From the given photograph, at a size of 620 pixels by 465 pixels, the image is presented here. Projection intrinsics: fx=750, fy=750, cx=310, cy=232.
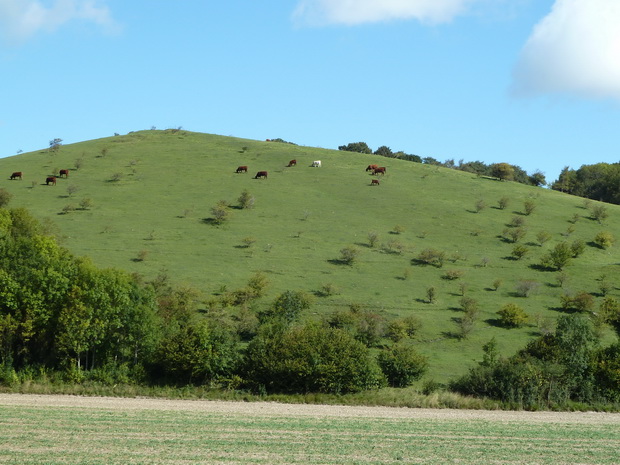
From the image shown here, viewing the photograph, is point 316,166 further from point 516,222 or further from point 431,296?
point 431,296

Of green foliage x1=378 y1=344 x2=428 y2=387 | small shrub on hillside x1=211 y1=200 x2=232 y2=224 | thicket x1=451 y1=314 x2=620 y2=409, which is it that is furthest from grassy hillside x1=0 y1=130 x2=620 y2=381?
thicket x1=451 y1=314 x2=620 y2=409

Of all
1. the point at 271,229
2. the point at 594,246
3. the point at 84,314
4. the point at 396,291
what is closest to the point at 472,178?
the point at 594,246

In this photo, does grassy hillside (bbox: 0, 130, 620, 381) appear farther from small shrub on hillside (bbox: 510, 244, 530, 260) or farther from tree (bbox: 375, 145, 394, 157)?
tree (bbox: 375, 145, 394, 157)

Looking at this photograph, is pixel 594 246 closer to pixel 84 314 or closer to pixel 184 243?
pixel 184 243

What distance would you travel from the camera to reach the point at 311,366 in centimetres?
4938

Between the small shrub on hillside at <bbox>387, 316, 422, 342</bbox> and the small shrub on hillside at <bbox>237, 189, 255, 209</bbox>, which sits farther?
the small shrub on hillside at <bbox>237, 189, 255, 209</bbox>

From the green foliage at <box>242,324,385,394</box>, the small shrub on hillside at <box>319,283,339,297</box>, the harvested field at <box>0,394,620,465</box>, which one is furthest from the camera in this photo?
the small shrub on hillside at <box>319,283,339,297</box>

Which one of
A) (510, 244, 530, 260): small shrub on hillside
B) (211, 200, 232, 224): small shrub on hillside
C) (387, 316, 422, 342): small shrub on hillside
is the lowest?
(387, 316, 422, 342): small shrub on hillside

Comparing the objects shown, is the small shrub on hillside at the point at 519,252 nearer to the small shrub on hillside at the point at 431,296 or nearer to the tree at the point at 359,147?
the small shrub on hillside at the point at 431,296

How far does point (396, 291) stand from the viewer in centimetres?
7344

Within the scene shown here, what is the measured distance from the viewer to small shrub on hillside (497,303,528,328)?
65625 mm

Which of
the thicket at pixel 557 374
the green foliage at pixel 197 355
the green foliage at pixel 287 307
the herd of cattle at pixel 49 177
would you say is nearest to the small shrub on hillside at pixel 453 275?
the green foliage at pixel 287 307

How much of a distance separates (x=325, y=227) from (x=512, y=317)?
32.5 metres

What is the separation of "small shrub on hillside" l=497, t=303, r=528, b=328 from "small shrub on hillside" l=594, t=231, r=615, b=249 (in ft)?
97.1
